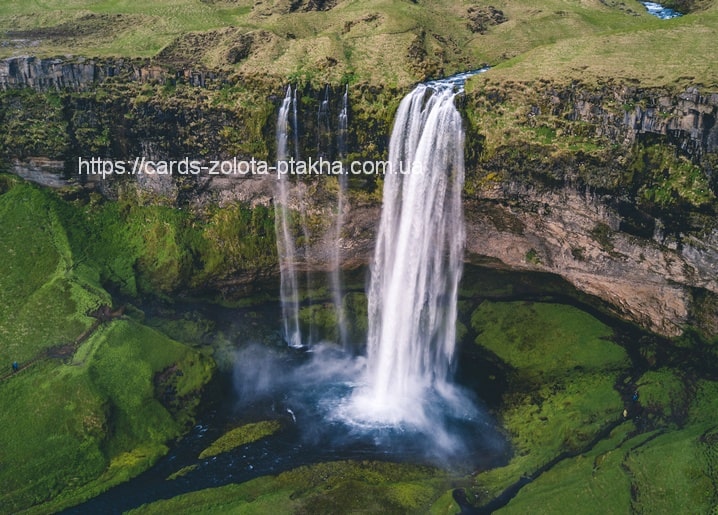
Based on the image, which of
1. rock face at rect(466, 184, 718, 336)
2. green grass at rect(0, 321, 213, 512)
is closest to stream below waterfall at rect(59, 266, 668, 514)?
green grass at rect(0, 321, 213, 512)

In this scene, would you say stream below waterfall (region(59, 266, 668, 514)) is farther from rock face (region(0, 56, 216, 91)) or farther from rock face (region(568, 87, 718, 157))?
rock face (region(0, 56, 216, 91))

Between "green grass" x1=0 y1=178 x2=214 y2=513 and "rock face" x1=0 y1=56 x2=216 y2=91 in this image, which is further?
"rock face" x1=0 y1=56 x2=216 y2=91

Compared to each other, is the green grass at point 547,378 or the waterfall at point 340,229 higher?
the waterfall at point 340,229

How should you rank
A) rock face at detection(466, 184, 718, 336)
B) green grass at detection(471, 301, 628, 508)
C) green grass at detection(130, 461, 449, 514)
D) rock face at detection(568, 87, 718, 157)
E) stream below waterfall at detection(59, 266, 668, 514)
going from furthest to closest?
rock face at detection(466, 184, 718, 336)
green grass at detection(471, 301, 628, 508)
stream below waterfall at detection(59, 266, 668, 514)
rock face at detection(568, 87, 718, 157)
green grass at detection(130, 461, 449, 514)

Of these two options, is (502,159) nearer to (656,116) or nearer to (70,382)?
(656,116)

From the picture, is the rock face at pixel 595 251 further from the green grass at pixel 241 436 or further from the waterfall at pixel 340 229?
the green grass at pixel 241 436

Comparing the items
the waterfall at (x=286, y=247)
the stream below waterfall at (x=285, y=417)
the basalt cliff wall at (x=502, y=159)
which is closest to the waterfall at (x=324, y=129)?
the basalt cliff wall at (x=502, y=159)

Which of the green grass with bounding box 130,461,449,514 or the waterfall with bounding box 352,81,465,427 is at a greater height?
the waterfall with bounding box 352,81,465,427
